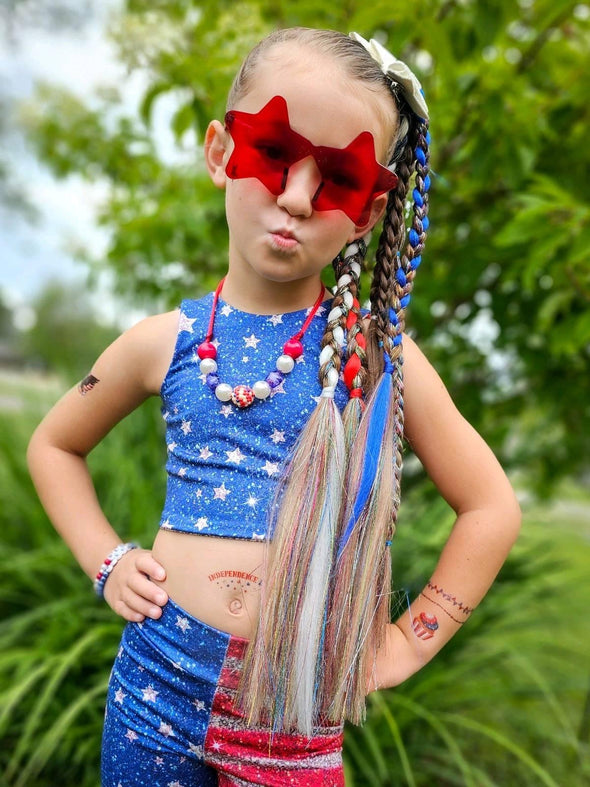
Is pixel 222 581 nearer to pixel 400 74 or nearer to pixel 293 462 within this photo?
pixel 293 462

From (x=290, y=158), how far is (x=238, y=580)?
749 mm

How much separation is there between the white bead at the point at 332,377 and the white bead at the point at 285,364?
0.07 metres

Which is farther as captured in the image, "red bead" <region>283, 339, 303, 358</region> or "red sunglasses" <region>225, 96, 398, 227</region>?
"red bead" <region>283, 339, 303, 358</region>

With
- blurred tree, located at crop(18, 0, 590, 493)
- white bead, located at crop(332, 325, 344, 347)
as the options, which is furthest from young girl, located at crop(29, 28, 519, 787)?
blurred tree, located at crop(18, 0, 590, 493)

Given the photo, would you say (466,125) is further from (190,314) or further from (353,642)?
(353,642)

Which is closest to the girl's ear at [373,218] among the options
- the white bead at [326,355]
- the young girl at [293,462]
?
the young girl at [293,462]

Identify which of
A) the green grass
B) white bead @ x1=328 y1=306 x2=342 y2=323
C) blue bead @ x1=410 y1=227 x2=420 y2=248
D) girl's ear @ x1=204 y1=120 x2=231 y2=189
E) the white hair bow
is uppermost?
the white hair bow

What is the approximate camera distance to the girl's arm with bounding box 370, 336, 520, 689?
4.56 feet

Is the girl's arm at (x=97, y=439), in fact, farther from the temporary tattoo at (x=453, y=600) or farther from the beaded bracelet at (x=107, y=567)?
the temporary tattoo at (x=453, y=600)

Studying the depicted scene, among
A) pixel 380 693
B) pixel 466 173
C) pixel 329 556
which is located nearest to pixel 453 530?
pixel 329 556

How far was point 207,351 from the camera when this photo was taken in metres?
1.42

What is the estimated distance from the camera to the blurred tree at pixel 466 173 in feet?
7.42

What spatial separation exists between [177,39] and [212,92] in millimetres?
347

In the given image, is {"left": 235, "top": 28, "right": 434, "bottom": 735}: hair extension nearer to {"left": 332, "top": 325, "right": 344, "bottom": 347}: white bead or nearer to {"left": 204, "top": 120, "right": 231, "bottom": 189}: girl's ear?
{"left": 332, "top": 325, "right": 344, "bottom": 347}: white bead
